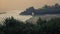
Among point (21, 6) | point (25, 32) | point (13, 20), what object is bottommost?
point (25, 32)

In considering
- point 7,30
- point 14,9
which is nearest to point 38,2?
point 14,9

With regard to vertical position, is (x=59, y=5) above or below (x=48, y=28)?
above

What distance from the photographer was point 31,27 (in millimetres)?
1565

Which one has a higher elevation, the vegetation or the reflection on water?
the reflection on water

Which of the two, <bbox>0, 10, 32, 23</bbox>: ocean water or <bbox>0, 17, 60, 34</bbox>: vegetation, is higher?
<bbox>0, 10, 32, 23</bbox>: ocean water

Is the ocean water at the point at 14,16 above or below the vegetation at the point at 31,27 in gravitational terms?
above

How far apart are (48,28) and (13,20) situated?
0.30m

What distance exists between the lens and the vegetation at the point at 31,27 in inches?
60.9

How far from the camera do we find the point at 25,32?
1559mm

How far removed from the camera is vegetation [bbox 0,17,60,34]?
155 cm

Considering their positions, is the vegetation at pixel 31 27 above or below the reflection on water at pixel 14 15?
below

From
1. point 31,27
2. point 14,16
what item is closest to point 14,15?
point 14,16

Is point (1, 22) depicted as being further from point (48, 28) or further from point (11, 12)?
point (48, 28)

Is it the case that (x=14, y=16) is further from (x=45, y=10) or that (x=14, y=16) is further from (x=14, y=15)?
(x=45, y=10)
